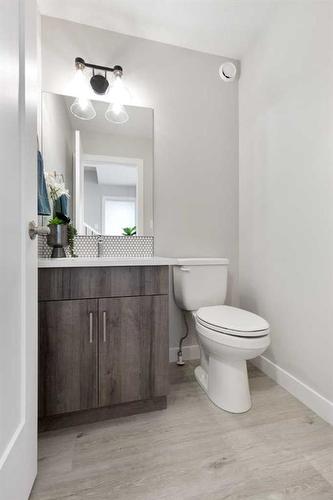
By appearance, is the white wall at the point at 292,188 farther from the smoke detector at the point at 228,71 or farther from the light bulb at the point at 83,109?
the light bulb at the point at 83,109

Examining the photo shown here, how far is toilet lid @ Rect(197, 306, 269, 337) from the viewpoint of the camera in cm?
124

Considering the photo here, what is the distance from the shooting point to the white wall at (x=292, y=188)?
130cm

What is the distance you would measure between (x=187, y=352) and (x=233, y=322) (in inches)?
30.5

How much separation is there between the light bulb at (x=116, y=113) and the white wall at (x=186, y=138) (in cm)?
13

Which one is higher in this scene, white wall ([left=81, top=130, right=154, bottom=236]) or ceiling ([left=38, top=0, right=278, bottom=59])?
ceiling ([left=38, top=0, right=278, bottom=59])

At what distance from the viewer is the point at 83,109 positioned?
1693 millimetres

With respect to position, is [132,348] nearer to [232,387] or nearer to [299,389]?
[232,387]

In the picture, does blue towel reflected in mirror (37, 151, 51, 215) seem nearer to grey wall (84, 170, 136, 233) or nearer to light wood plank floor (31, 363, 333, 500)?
grey wall (84, 170, 136, 233)

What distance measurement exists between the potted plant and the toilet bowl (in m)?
0.91

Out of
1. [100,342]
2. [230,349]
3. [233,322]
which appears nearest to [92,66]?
[100,342]

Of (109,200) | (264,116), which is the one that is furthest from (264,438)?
(264,116)

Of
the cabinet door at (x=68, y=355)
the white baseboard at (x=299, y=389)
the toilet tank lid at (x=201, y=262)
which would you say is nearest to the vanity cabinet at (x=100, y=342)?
the cabinet door at (x=68, y=355)

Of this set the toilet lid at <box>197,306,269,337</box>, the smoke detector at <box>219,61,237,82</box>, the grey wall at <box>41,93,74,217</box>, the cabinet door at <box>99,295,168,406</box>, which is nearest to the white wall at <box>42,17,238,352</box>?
the smoke detector at <box>219,61,237,82</box>

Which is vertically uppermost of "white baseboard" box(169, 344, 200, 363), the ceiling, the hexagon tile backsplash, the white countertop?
the ceiling
